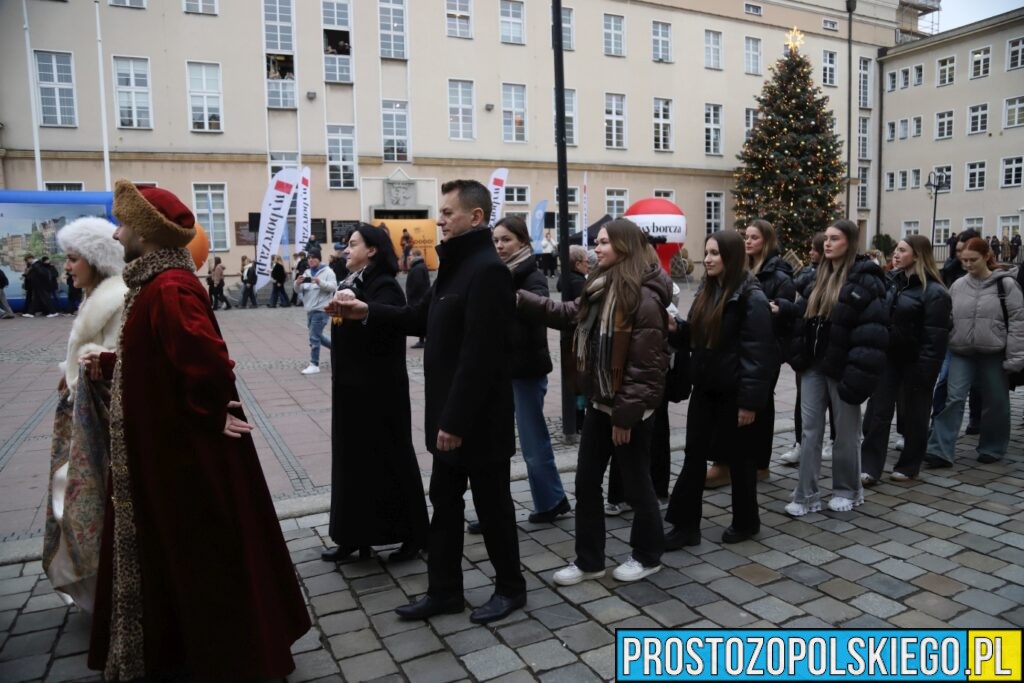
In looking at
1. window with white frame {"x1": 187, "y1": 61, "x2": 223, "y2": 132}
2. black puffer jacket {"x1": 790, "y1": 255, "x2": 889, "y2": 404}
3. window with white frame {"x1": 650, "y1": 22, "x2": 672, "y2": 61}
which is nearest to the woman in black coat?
black puffer jacket {"x1": 790, "y1": 255, "x2": 889, "y2": 404}

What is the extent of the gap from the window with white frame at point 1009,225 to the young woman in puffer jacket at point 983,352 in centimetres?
3692

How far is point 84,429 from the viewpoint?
3.51m

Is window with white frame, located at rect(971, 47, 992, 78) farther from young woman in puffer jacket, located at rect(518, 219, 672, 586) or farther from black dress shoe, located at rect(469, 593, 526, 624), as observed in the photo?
black dress shoe, located at rect(469, 593, 526, 624)

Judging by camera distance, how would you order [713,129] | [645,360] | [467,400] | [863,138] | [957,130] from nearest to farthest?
[467,400] → [645,360] → [713,129] → [957,130] → [863,138]

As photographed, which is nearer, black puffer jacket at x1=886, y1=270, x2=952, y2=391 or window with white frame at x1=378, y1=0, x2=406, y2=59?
black puffer jacket at x1=886, y1=270, x2=952, y2=391

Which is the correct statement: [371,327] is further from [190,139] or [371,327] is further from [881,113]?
[881,113]

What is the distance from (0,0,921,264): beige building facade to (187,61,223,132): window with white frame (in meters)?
0.05

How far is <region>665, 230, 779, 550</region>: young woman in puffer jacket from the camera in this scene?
14.3ft

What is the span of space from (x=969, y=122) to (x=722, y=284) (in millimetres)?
44021

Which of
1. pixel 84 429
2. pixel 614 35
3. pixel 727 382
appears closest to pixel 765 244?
pixel 727 382

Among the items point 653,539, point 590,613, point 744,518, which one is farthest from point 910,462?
point 590,613

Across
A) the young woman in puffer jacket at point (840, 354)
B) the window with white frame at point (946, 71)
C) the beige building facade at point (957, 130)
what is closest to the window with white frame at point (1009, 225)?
the beige building facade at point (957, 130)

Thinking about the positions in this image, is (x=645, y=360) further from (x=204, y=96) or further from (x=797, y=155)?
(x=797, y=155)

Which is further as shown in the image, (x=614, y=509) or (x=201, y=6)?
(x=201, y=6)
